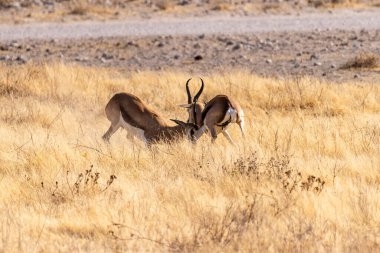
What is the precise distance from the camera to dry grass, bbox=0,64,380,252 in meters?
7.00

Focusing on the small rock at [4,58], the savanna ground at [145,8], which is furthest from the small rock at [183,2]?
the small rock at [4,58]

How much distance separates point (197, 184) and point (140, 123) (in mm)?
2839

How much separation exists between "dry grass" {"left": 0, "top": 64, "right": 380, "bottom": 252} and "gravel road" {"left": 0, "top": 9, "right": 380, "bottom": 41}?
9.66m

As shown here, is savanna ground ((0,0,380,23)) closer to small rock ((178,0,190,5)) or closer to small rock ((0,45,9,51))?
small rock ((178,0,190,5))

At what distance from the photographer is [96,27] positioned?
80.8ft

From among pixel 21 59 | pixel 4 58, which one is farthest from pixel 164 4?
pixel 21 59

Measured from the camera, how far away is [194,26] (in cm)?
2436

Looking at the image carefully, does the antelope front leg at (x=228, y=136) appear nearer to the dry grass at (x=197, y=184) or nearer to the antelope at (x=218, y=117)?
the antelope at (x=218, y=117)

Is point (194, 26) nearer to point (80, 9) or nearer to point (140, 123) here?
point (80, 9)

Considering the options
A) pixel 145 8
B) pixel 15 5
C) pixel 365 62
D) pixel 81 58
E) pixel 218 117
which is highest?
pixel 218 117

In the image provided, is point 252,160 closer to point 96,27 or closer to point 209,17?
point 96,27

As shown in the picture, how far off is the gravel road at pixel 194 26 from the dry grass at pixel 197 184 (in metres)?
9.66

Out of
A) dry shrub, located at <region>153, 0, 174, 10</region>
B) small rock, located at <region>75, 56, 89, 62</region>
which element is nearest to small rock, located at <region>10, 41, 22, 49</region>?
small rock, located at <region>75, 56, 89, 62</region>

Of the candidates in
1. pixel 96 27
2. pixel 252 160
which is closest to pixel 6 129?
pixel 252 160
